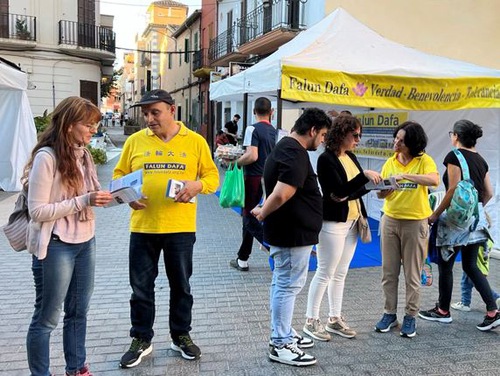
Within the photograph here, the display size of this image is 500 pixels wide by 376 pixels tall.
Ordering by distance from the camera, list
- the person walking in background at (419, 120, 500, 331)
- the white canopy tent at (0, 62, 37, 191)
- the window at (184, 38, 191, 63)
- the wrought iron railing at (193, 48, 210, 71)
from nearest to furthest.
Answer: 1. the person walking in background at (419, 120, 500, 331)
2. the white canopy tent at (0, 62, 37, 191)
3. the wrought iron railing at (193, 48, 210, 71)
4. the window at (184, 38, 191, 63)

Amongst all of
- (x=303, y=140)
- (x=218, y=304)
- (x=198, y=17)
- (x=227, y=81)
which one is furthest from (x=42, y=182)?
(x=198, y=17)

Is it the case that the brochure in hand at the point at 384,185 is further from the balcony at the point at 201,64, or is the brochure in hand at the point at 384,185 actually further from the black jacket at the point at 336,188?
the balcony at the point at 201,64

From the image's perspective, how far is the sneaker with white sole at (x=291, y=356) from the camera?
3.33m

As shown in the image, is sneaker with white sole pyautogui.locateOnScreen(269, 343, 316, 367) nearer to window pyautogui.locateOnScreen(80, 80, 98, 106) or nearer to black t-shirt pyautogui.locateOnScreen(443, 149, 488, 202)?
black t-shirt pyautogui.locateOnScreen(443, 149, 488, 202)

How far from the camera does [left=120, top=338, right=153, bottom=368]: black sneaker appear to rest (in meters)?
3.25

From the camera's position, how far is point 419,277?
3883mm

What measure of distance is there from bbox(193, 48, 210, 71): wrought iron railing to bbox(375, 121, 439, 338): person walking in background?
2229cm

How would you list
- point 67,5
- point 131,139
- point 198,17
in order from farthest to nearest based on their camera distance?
1. point 198,17
2. point 67,5
3. point 131,139

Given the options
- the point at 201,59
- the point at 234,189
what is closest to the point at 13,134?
the point at 234,189

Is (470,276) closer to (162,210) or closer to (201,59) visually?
(162,210)

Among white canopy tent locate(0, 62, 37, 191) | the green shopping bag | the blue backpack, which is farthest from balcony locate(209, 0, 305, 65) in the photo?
the blue backpack

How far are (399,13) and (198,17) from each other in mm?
19121

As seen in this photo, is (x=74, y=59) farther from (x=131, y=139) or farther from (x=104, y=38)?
(x=131, y=139)

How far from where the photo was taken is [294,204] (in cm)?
319
